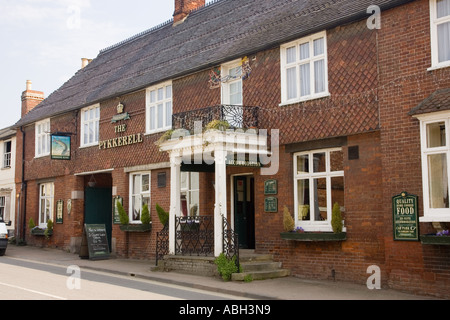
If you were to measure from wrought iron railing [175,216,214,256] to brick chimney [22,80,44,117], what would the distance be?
16734 mm

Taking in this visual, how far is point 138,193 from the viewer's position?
20.3 m

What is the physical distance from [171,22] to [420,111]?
15754mm

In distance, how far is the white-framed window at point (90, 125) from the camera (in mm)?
22641

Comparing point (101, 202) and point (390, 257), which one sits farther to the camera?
point (101, 202)

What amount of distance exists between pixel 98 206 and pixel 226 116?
10712mm

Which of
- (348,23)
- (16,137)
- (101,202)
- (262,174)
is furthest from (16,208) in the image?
(348,23)

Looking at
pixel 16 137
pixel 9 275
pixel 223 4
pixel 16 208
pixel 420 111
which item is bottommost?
pixel 9 275

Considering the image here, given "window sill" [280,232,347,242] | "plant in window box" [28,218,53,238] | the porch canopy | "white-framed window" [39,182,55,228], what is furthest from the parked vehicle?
"window sill" [280,232,347,242]

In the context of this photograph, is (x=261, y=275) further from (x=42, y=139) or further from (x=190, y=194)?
(x=42, y=139)

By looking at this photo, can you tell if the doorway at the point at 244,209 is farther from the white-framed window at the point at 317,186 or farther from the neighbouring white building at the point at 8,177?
the neighbouring white building at the point at 8,177

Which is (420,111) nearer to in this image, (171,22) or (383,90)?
(383,90)

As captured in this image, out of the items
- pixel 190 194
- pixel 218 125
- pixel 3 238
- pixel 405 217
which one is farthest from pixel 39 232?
pixel 405 217
